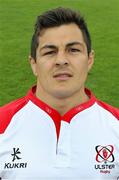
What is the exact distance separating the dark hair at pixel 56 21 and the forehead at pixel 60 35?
34 mm

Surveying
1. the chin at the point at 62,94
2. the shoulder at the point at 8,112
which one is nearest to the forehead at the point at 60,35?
the chin at the point at 62,94

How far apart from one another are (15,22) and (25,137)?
13.0 m

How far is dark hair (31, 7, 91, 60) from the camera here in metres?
3.08

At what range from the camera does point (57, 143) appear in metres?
3.04

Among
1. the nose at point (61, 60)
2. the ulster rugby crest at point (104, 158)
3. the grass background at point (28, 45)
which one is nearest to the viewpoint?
the nose at point (61, 60)

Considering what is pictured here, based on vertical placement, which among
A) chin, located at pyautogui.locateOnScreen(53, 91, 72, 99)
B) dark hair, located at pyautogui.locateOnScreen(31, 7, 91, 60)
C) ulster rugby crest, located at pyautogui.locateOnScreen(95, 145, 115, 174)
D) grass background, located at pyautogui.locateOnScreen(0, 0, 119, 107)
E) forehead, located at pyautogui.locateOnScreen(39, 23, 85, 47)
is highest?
grass background, located at pyautogui.locateOnScreen(0, 0, 119, 107)

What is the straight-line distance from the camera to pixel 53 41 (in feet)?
9.74

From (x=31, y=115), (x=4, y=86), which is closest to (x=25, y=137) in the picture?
(x=31, y=115)

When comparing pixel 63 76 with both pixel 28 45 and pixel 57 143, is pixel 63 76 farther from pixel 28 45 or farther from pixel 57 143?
pixel 28 45

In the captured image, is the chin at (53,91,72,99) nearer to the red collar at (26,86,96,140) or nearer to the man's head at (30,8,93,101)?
the man's head at (30,8,93,101)

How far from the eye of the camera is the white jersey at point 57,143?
2.97 meters

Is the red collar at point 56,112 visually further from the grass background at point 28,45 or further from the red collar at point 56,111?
the grass background at point 28,45

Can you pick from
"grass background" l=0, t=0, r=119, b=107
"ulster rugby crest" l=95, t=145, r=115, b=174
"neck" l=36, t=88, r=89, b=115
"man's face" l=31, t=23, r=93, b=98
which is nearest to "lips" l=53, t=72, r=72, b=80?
"man's face" l=31, t=23, r=93, b=98

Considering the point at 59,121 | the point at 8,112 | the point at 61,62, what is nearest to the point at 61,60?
the point at 61,62
